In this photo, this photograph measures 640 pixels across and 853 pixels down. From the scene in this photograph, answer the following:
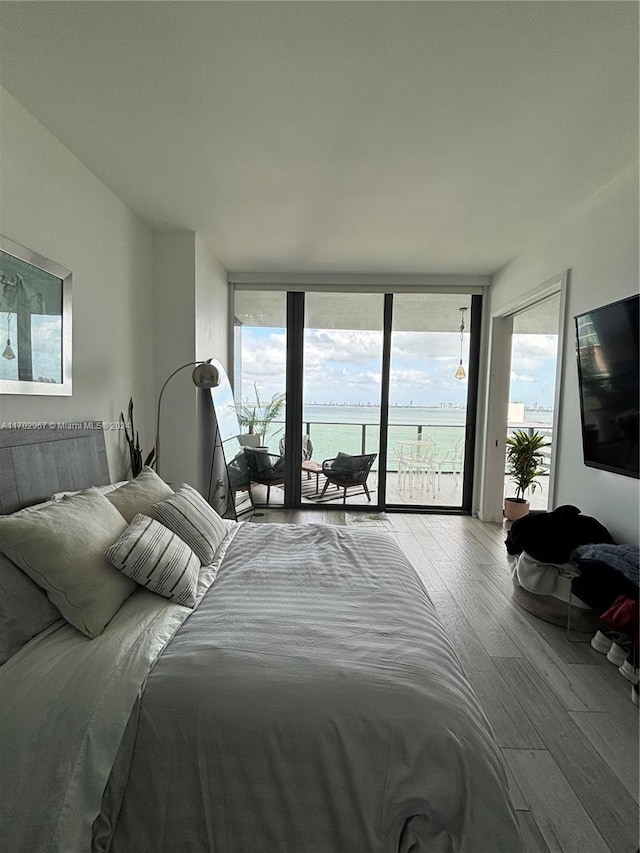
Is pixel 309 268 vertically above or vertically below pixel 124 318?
above

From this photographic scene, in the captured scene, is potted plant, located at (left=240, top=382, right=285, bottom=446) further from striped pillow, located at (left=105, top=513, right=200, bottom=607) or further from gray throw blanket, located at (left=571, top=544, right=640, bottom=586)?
gray throw blanket, located at (left=571, top=544, right=640, bottom=586)

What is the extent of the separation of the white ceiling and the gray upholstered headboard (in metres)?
1.60

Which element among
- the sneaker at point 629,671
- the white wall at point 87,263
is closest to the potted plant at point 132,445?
the white wall at point 87,263

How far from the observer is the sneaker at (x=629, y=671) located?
205 cm

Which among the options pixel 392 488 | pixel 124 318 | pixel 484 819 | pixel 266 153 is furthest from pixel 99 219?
pixel 392 488

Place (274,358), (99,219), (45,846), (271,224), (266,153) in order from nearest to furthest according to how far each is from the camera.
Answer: (45,846) < (266,153) < (99,219) < (271,224) < (274,358)

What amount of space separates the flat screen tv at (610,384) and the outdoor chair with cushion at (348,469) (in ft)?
8.09

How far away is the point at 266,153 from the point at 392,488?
4056 millimetres

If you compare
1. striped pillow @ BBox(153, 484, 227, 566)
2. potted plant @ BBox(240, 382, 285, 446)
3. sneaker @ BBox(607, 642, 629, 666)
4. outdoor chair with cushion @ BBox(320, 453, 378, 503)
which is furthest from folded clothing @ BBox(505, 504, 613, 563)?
potted plant @ BBox(240, 382, 285, 446)

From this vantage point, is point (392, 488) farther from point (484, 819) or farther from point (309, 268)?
point (484, 819)

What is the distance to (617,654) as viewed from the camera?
220 cm

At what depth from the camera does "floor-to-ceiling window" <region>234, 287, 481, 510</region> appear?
5113mm

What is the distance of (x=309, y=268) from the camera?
4.73 meters

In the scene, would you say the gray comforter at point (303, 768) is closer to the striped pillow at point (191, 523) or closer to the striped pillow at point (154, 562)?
the striped pillow at point (154, 562)
